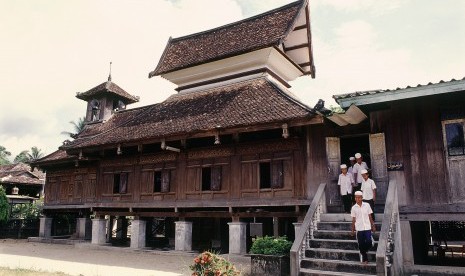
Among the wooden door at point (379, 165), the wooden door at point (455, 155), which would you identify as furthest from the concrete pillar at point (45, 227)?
the wooden door at point (455, 155)

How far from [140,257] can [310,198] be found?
6.82 metres

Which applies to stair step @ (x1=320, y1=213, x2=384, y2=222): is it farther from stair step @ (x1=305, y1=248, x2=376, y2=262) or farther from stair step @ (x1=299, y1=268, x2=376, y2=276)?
stair step @ (x1=299, y1=268, x2=376, y2=276)

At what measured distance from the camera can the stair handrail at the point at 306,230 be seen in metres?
8.68

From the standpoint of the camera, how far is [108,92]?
2419cm

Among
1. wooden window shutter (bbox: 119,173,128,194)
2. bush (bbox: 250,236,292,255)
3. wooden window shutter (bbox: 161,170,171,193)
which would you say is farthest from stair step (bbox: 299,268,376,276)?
wooden window shutter (bbox: 119,173,128,194)

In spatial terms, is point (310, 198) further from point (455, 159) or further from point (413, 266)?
point (455, 159)

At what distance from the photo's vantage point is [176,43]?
20.6 m

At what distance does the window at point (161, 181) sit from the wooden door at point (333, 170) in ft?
23.2

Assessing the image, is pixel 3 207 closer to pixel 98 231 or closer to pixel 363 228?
pixel 98 231

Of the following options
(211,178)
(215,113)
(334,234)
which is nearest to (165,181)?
(211,178)

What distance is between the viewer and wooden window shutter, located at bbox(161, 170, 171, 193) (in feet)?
51.2

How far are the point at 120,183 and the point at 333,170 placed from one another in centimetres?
1026

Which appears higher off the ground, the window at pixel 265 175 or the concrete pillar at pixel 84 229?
the window at pixel 265 175

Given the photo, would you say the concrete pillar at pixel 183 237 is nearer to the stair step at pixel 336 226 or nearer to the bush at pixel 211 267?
the stair step at pixel 336 226
